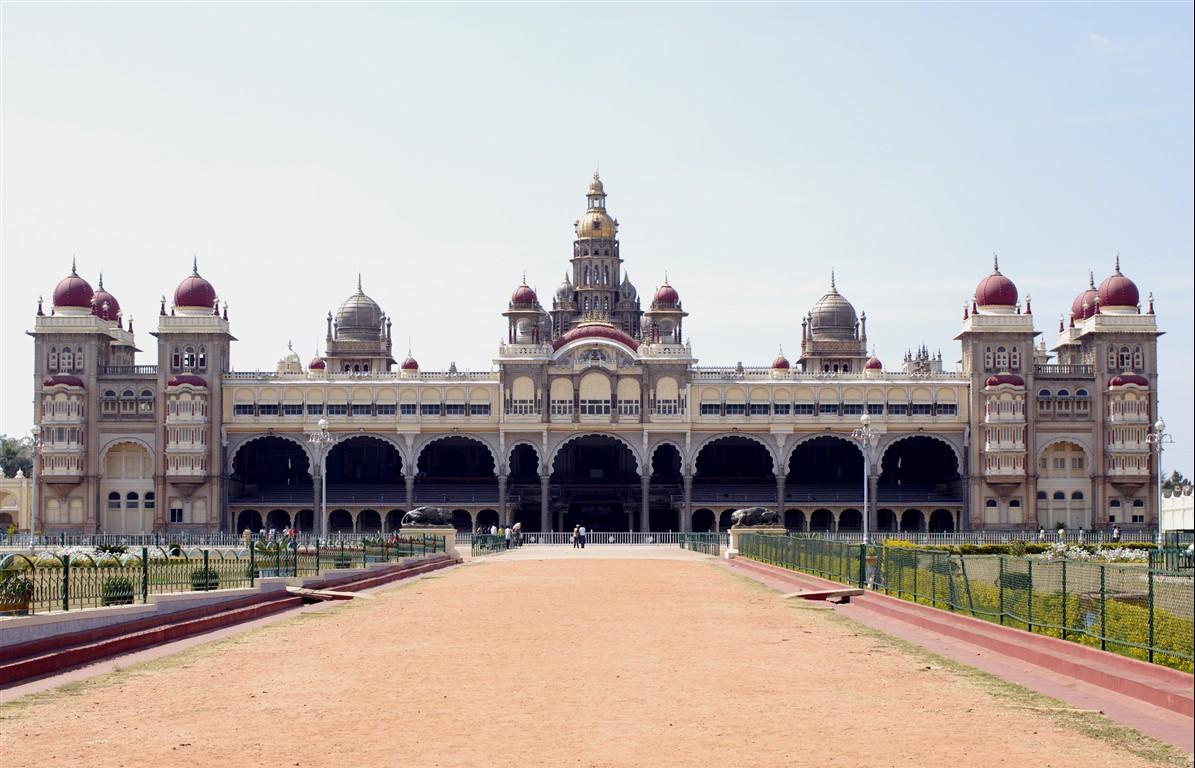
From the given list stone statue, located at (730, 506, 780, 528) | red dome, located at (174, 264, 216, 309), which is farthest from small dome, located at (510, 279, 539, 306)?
stone statue, located at (730, 506, 780, 528)

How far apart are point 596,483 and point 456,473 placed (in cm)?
981

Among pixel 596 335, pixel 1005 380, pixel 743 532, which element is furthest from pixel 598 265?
pixel 743 532

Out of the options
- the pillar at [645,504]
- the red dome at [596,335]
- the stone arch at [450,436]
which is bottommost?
the pillar at [645,504]

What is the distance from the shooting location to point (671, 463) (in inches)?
3991

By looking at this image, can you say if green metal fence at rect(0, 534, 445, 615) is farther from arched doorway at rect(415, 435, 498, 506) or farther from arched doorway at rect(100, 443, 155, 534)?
arched doorway at rect(100, 443, 155, 534)

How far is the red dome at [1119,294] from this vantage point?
9331 cm

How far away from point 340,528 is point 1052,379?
4561 cm

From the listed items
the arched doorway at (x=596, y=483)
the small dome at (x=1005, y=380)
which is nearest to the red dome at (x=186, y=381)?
the arched doorway at (x=596, y=483)

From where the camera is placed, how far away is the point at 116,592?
2500 cm

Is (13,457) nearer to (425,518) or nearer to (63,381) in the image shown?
(63,381)

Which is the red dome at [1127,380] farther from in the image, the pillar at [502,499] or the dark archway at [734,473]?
the pillar at [502,499]

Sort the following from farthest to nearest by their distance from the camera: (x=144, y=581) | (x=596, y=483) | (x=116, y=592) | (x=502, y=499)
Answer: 1. (x=596, y=483)
2. (x=502, y=499)
3. (x=144, y=581)
4. (x=116, y=592)

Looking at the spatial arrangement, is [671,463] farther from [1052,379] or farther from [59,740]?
[59,740]

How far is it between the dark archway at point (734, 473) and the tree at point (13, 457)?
6862cm
